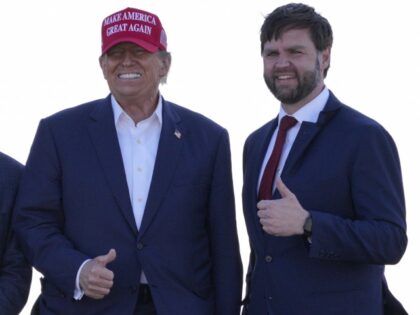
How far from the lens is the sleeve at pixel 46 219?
4809 millimetres

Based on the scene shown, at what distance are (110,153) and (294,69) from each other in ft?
3.28

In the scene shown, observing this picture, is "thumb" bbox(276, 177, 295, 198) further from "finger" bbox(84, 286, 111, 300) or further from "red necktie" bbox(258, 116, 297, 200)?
"finger" bbox(84, 286, 111, 300)

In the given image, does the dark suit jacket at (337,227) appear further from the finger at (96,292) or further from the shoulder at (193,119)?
the finger at (96,292)

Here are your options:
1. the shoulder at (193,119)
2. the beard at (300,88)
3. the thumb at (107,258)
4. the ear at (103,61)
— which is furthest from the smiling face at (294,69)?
the thumb at (107,258)

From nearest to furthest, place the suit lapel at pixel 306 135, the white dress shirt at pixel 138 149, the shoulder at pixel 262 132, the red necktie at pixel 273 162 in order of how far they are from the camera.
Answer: the suit lapel at pixel 306 135, the red necktie at pixel 273 162, the white dress shirt at pixel 138 149, the shoulder at pixel 262 132

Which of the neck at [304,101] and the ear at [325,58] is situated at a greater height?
the ear at [325,58]

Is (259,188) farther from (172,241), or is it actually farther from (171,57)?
(171,57)

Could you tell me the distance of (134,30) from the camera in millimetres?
5102

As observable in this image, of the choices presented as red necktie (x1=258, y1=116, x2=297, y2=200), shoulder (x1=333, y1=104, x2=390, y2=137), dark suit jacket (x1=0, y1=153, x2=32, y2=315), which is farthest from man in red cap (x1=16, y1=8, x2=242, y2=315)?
shoulder (x1=333, y1=104, x2=390, y2=137)

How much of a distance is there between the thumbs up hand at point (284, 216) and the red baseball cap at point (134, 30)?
1.12 meters

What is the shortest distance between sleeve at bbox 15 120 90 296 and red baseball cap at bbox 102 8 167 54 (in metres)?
0.57

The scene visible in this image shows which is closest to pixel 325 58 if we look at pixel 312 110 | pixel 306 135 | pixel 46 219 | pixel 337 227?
pixel 312 110

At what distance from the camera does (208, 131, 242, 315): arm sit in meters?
5.12

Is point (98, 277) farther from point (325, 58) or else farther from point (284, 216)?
point (325, 58)
